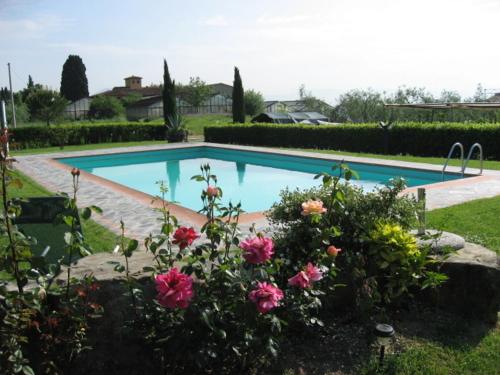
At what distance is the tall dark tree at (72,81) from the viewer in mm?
58594

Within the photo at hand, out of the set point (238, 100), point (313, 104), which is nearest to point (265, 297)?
point (238, 100)

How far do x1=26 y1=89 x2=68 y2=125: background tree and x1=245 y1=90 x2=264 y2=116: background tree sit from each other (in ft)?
75.1

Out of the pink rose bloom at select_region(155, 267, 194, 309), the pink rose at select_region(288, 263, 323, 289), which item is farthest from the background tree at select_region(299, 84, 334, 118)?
the pink rose bloom at select_region(155, 267, 194, 309)

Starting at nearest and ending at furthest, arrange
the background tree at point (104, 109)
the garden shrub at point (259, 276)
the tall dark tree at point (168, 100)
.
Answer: the garden shrub at point (259, 276)
the tall dark tree at point (168, 100)
the background tree at point (104, 109)

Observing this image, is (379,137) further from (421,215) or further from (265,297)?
(265,297)

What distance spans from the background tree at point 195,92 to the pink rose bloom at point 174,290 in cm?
5241

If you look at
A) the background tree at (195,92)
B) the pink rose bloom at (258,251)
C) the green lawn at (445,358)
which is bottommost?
the green lawn at (445,358)

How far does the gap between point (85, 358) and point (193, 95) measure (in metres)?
52.3

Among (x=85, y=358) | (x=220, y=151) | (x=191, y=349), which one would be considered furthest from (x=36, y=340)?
(x=220, y=151)

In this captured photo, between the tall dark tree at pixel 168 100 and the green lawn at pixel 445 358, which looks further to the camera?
the tall dark tree at pixel 168 100

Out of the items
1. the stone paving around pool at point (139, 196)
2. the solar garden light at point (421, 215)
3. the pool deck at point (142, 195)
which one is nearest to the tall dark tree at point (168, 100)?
the pool deck at point (142, 195)

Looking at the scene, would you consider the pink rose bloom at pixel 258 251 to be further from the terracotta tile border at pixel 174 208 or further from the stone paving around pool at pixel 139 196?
the terracotta tile border at pixel 174 208

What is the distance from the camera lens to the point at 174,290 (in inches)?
86.6

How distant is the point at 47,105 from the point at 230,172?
57.5ft
